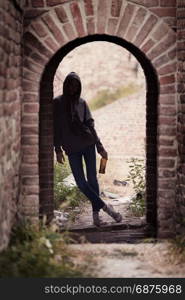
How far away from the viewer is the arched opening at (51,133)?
25.1ft

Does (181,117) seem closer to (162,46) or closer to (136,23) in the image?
(162,46)

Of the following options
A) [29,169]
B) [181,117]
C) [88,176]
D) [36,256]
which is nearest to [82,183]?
[88,176]

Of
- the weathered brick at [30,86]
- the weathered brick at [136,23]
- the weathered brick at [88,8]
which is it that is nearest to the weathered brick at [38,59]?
the weathered brick at [30,86]

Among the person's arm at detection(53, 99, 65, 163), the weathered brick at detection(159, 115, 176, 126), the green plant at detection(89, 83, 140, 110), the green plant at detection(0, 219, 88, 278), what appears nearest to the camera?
the green plant at detection(0, 219, 88, 278)

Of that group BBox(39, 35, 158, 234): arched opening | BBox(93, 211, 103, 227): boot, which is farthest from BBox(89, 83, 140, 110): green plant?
BBox(39, 35, 158, 234): arched opening

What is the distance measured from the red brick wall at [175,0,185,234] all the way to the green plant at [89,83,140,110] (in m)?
19.7

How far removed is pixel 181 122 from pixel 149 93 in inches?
63.1

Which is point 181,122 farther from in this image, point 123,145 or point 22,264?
point 123,145

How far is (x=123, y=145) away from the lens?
17500 mm

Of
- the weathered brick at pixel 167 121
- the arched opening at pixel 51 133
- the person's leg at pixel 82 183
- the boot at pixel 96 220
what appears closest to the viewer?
the weathered brick at pixel 167 121

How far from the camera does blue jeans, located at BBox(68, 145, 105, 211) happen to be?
8.34 meters

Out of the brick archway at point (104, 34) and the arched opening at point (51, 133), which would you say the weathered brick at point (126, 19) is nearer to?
the brick archway at point (104, 34)

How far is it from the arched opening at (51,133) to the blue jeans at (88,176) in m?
0.63

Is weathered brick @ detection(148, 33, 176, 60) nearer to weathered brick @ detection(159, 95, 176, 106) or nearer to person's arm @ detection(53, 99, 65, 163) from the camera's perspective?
weathered brick @ detection(159, 95, 176, 106)
